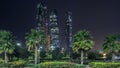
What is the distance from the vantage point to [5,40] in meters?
87.1

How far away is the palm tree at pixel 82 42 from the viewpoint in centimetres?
8590

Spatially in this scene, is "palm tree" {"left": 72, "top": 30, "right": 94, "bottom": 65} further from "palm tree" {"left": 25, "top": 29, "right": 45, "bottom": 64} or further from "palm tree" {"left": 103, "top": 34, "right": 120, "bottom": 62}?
"palm tree" {"left": 25, "top": 29, "right": 45, "bottom": 64}

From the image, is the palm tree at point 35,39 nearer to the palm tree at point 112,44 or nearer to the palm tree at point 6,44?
the palm tree at point 6,44

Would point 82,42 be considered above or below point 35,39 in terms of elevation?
below

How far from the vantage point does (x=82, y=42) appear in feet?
280

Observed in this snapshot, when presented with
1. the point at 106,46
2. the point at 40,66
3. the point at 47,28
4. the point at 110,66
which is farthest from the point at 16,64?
the point at 47,28

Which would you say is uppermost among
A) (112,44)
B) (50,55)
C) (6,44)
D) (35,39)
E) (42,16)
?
(42,16)

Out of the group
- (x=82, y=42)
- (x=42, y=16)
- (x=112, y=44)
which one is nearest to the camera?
(x=112, y=44)

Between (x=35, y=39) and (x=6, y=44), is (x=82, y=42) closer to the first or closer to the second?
(x=35, y=39)

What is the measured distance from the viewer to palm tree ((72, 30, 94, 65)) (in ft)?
282

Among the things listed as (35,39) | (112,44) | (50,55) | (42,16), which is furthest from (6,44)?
(42,16)

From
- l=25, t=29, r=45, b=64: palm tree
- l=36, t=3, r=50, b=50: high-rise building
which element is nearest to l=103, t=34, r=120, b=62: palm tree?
l=25, t=29, r=45, b=64: palm tree

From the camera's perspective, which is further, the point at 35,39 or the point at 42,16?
the point at 42,16

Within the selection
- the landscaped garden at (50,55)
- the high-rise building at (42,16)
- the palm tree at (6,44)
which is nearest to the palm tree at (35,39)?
the landscaped garden at (50,55)
